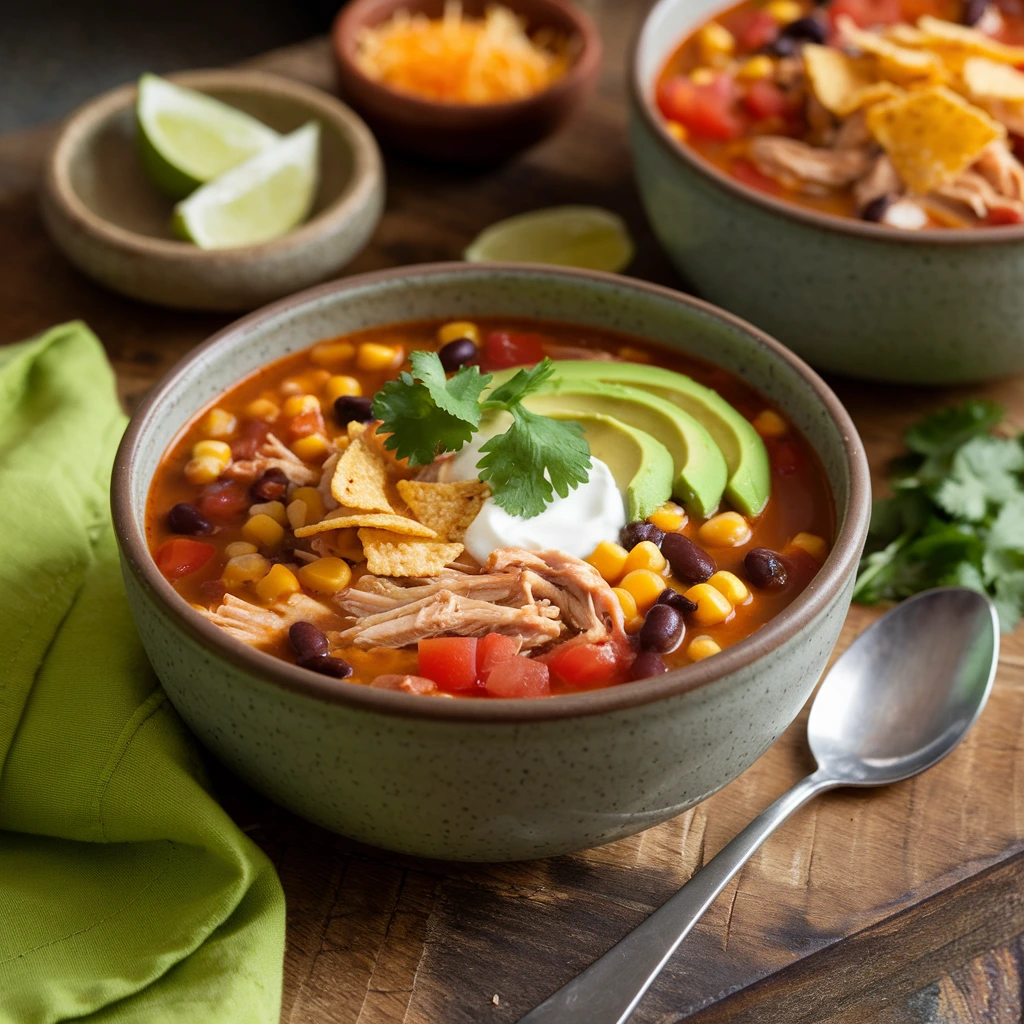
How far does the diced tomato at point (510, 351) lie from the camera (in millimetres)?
3576

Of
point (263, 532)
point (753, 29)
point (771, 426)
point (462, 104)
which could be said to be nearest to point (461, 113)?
point (462, 104)

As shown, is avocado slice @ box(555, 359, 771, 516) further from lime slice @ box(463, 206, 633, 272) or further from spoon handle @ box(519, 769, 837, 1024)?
lime slice @ box(463, 206, 633, 272)

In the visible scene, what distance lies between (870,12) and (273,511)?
11.6 feet

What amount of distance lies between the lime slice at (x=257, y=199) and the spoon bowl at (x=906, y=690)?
2.52 metres

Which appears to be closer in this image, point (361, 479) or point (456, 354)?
point (361, 479)

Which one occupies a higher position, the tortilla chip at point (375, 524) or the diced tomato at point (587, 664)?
the tortilla chip at point (375, 524)

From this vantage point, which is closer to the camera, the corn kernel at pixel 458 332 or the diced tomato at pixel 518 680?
the diced tomato at pixel 518 680

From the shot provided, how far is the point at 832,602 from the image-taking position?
264 centimetres

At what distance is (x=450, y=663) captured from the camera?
266 centimetres

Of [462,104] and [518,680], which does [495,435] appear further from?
[462,104]

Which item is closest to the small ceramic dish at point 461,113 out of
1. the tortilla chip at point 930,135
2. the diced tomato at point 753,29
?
the diced tomato at point 753,29

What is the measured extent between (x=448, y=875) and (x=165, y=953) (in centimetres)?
61

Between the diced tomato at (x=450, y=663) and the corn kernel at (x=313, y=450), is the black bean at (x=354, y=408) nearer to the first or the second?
the corn kernel at (x=313, y=450)

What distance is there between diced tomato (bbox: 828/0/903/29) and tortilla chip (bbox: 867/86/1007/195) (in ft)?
3.90
